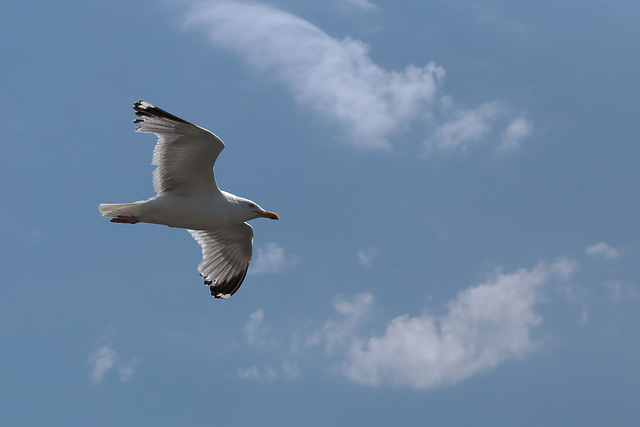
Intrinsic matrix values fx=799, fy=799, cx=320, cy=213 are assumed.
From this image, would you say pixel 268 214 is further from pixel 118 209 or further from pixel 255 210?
pixel 118 209

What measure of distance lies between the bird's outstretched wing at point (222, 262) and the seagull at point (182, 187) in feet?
2.60

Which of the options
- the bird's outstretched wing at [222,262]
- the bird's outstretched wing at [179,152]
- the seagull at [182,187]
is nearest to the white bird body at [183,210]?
the seagull at [182,187]

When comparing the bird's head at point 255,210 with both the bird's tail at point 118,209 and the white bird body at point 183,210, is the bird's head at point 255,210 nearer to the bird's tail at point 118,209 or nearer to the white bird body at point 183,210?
the white bird body at point 183,210

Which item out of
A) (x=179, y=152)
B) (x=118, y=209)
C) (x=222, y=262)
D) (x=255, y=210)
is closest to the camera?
(x=179, y=152)

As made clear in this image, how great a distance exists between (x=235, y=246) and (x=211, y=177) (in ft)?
8.26

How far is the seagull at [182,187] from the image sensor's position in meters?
13.2

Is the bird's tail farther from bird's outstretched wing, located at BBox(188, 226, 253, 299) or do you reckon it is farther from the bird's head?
bird's outstretched wing, located at BBox(188, 226, 253, 299)

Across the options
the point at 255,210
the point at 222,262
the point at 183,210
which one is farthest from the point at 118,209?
the point at 222,262

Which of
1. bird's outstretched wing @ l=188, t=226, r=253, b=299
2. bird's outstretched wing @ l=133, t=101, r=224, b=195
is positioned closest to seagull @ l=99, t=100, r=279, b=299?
bird's outstretched wing @ l=133, t=101, r=224, b=195

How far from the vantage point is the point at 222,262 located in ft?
53.1

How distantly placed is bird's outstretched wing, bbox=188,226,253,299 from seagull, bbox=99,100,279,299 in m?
0.79

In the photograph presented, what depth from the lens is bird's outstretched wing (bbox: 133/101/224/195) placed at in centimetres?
1314

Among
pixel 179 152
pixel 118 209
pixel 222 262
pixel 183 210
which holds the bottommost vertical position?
pixel 118 209

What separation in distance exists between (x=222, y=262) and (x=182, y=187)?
8.86 feet
